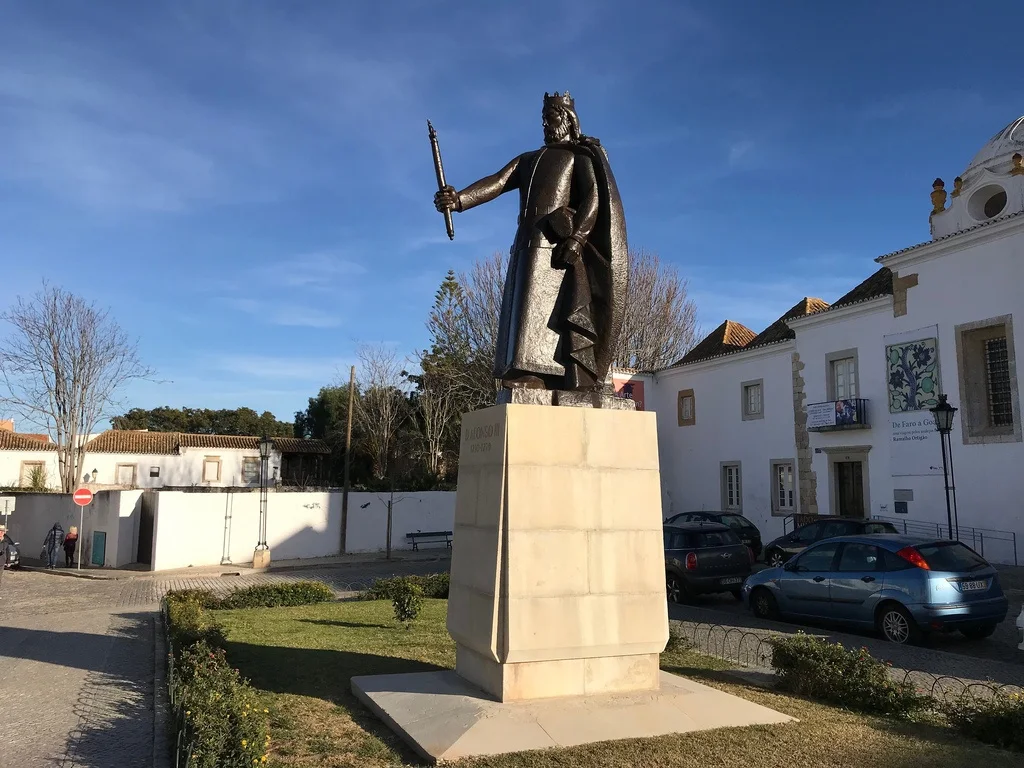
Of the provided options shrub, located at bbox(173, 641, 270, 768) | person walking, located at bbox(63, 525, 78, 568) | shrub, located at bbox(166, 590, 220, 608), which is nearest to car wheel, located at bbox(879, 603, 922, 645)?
shrub, located at bbox(173, 641, 270, 768)

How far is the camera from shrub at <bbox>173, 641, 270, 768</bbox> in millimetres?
4039

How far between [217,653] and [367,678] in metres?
1.52

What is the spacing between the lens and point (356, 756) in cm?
449

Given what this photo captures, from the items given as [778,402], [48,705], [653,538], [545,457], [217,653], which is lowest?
[48,705]

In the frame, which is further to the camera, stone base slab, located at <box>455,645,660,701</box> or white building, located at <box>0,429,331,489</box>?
white building, located at <box>0,429,331,489</box>

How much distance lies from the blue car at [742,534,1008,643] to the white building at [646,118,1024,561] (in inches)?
447

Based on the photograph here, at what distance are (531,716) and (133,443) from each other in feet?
150

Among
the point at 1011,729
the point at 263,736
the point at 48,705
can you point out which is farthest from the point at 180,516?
the point at 1011,729

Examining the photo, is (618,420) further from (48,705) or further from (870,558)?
(870,558)

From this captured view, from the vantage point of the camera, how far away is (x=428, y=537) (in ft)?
93.6

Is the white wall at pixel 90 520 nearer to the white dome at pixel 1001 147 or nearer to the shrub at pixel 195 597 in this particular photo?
the shrub at pixel 195 597

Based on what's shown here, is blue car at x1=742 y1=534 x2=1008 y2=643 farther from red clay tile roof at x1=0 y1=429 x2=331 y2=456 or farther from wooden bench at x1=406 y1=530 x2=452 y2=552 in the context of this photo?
red clay tile roof at x1=0 y1=429 x2=331 y2=456

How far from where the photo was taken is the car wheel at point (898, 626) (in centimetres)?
934

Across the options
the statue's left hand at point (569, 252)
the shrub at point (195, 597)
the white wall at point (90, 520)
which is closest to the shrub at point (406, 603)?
the shrub at point (195, 597)
